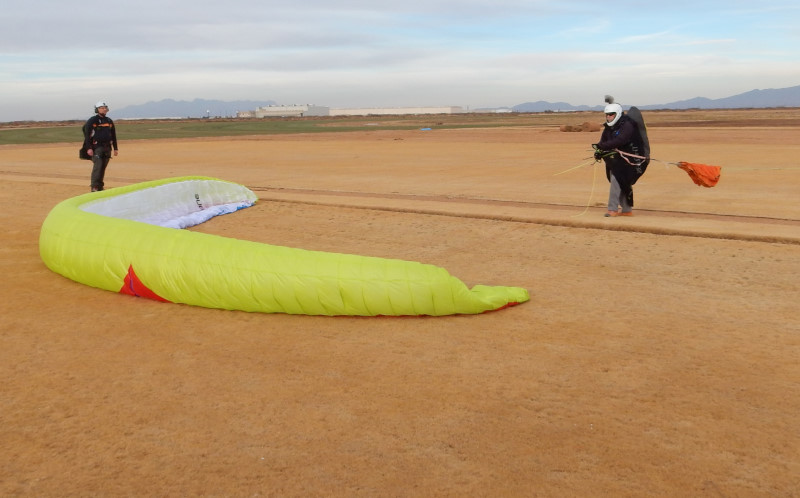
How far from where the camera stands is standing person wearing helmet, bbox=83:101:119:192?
1253cm

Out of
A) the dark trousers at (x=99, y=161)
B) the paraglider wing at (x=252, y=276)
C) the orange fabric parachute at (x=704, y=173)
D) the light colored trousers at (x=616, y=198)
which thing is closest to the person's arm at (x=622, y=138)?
the light colored trousers at (x=616, y=198)

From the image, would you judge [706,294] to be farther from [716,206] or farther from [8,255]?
[8,255]

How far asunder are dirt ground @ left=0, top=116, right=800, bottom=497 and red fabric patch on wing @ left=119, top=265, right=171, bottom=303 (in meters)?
0.14

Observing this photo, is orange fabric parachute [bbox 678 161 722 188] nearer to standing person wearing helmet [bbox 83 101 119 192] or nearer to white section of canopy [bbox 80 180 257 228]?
white section of canopy [bbox 80 180 257 228]

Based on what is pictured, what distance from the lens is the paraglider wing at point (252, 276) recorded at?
19.1 ft

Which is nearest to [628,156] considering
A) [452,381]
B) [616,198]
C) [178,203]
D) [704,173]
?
[616,198]

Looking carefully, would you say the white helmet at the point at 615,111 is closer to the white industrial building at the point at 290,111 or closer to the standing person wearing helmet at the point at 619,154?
the standing person wearing helmet at the point at 619,154

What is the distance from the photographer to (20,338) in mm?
5535

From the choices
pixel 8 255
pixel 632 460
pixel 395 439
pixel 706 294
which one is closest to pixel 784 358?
pixel 706 294

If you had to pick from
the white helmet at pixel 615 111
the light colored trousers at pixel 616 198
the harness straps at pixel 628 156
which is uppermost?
the white helmet at pixel 615 111

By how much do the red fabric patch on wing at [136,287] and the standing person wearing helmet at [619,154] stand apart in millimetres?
7008

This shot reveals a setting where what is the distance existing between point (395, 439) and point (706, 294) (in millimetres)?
4075

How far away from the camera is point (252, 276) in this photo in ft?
19.7

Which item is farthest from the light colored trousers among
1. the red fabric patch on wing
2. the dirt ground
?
the red fabric patch on wing
